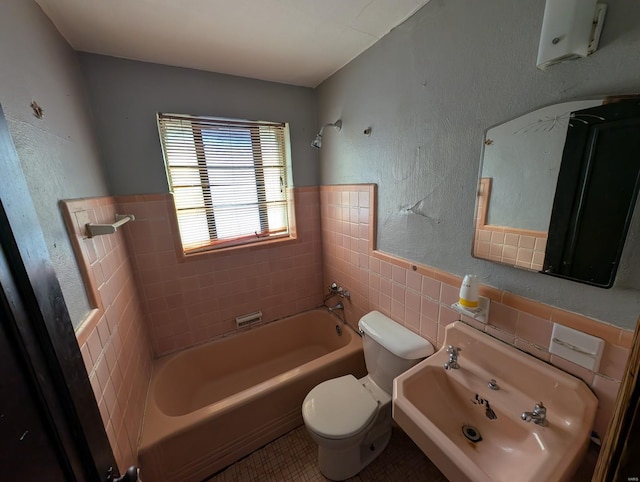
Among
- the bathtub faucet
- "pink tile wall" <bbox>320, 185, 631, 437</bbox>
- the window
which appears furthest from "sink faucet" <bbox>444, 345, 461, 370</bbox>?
the window

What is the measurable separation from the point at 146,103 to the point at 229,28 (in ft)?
2.44

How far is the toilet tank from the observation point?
4.20ft

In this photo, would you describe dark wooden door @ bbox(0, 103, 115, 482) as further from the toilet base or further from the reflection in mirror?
the reflection in mirror

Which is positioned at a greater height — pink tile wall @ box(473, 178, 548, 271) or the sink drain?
pink tile wall @ box(473, 178, 548, 271)

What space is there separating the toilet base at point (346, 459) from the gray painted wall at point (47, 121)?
134cm

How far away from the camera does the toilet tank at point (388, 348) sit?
128 centimetres

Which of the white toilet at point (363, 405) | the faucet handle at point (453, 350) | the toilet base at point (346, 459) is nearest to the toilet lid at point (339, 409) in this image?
the white toilet at point (363, 405)

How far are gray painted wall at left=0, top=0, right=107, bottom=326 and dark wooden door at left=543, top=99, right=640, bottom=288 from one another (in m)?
1.67

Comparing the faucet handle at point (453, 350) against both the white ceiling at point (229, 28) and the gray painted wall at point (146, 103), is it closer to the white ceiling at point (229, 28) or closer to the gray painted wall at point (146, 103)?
the white ceiling at point (229, 28)

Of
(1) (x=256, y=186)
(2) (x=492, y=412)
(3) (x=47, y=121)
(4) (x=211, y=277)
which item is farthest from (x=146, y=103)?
(2) (x=492, y=412)

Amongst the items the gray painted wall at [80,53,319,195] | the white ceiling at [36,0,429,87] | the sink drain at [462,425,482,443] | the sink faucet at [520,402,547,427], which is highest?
the white ceiling at [36,0,429,87]

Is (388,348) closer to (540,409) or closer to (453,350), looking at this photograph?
(453,350)

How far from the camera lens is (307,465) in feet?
4.63

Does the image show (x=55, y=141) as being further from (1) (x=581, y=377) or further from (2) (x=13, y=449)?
(1) (x=581, y=377)
